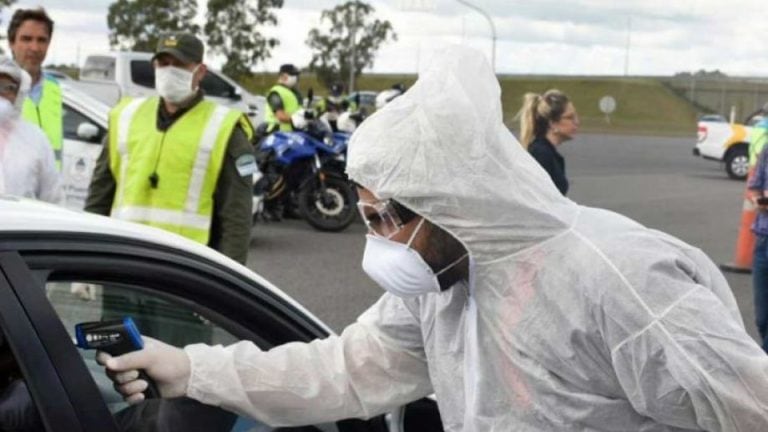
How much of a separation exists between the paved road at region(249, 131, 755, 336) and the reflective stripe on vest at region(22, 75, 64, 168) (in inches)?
96.3

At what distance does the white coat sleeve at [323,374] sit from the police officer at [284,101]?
9876 mm

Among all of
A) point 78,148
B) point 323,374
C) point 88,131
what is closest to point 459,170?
point 323,374

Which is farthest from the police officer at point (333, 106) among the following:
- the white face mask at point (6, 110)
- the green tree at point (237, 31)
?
the green tree at point (237, 31)

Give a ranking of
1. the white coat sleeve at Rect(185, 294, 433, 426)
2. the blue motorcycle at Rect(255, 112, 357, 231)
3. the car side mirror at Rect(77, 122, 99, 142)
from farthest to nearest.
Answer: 1. the blue motorcycle at Rect(255, 112, 357, 231)
2. the car side mirror at Rect(77, 122, 99, 142)
3. the white coat sleeve at Rect(185, 294, 433, 426)

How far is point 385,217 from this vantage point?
2.03 meters

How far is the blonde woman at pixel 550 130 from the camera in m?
6.49

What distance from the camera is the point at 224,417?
2.38 m

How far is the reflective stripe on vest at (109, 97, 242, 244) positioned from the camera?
4.00 m

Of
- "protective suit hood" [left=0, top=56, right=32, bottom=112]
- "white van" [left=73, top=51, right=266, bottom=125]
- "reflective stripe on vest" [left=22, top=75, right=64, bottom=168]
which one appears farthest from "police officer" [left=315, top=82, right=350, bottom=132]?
"protective suit hood" [left=0, top=56, right=32, bottom=112]

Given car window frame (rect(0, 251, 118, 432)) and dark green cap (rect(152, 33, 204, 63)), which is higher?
dark green cap (rect(152, 33, 204, 63))

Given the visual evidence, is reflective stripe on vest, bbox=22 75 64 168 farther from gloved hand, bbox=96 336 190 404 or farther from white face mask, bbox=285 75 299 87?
white face mask, bbox=285 75 299 87

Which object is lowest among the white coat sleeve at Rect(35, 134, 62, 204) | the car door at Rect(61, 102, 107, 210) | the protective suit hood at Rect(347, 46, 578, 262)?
the car door at Rect(61, 102, 107, 210)

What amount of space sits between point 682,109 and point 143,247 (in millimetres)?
69526

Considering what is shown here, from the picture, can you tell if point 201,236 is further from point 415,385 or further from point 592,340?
point 592,340
